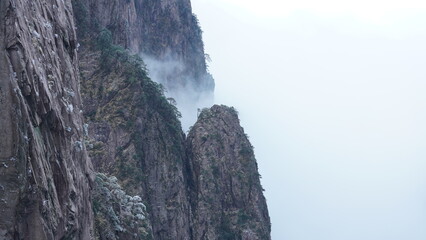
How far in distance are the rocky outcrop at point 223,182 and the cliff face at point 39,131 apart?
110ft

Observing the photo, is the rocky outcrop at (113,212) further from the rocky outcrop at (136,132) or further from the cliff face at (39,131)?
the rocky outcrop at (136,132)

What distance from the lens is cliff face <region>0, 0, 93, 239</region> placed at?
19.7 meters

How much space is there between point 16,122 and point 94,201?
58.1 ft

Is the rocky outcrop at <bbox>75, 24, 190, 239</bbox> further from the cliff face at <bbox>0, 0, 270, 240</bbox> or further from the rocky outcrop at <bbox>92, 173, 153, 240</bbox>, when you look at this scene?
the rocky outcrop at <bbox>92, 173, 153, 240</bbox>

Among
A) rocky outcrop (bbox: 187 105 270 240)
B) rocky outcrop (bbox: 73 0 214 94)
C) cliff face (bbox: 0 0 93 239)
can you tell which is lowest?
cliff face (bbox: 0 0 93 239)

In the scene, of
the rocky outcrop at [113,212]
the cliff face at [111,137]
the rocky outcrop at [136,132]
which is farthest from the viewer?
the rocky outcrop at [136,132]

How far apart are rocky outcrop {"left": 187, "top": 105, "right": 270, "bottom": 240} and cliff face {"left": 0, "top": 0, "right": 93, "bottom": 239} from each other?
33.5 m

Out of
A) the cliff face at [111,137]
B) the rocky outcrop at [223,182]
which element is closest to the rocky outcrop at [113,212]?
the cliff face at [111,137]

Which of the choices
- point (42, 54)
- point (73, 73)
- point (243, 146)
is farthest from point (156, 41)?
point (42, 54)

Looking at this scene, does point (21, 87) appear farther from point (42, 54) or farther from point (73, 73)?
point (73, 73)

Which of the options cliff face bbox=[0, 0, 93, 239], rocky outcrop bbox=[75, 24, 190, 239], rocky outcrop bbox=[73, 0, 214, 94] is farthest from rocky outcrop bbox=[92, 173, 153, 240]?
rocky outcrop bbox=[73, 0, 214, 94]

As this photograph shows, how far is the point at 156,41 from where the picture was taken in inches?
3369

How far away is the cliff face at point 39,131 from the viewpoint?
19.7 metres

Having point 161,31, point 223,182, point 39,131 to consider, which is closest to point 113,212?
point 39,131
